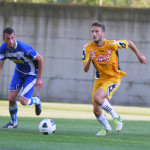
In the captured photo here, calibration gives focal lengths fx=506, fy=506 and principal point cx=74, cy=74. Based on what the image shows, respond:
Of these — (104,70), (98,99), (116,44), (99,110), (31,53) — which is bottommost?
(99,110)

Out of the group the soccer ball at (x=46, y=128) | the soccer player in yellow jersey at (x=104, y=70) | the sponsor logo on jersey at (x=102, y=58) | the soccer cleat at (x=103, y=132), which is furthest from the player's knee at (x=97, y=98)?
the soccer ball at (x=46, y=128)

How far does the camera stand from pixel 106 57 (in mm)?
8938

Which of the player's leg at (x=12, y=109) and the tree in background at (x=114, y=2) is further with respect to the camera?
the tree in background at (x=114, y=2)

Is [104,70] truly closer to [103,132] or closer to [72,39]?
[103,132]

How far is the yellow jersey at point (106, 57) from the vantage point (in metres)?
8.91

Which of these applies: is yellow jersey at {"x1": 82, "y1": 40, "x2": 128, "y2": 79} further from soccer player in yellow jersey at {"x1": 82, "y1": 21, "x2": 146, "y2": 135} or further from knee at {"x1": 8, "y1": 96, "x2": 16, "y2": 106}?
knee at {"x1": 8, "y1": 96, "x2": 16, "y2": 106}

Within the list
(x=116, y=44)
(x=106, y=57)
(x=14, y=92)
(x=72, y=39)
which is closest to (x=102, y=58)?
(x=106, y=57)

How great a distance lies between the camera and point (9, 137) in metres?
7.52

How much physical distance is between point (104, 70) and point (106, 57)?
24cm

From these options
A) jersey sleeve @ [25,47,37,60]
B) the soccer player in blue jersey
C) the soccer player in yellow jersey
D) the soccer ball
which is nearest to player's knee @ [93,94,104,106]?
the soccer player in yellow jersey

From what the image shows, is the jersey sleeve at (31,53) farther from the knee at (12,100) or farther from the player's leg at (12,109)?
the knee at (12,100)

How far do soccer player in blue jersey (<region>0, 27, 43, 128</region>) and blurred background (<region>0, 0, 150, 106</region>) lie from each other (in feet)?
33.4

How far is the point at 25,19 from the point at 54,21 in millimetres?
1187

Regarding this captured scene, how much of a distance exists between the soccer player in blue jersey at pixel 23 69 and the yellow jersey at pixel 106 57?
1.05 m
